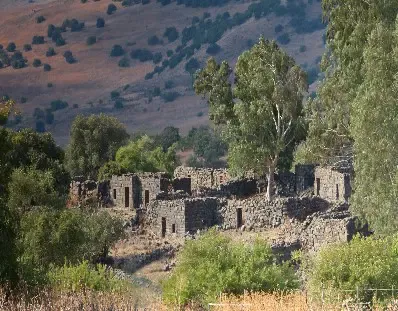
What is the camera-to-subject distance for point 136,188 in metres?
67.0

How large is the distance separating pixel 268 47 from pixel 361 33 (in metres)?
13.8

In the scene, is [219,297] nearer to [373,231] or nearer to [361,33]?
[373,231]

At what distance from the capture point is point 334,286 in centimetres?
3350

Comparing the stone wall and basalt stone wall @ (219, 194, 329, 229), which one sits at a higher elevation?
the stone wall

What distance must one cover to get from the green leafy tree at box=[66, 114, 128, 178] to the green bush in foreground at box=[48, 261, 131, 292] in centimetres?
4760

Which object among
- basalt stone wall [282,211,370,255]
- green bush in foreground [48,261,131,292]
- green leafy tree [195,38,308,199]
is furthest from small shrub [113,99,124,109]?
green bush in foreground [48,261,131,292]

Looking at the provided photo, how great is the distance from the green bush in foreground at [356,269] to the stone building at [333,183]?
23.6 meters

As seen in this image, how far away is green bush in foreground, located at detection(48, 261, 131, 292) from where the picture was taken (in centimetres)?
3334

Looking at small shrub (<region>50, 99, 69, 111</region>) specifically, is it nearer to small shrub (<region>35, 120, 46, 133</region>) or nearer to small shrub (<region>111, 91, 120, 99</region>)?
small shrub (<region>111, 91, 120, 99</region>)

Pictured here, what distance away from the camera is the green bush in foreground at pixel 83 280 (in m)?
33.3

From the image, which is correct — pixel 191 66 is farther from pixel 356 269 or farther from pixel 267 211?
pixel 356 269

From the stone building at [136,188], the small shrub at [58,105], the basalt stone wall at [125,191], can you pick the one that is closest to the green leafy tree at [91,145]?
the basalt stone wall at [125,191]

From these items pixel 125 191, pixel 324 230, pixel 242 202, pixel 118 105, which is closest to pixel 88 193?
pixel 125 191

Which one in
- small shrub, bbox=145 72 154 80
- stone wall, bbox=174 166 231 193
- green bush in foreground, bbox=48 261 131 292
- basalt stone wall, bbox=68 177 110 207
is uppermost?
small shrub, bbox=145 72 154 80
